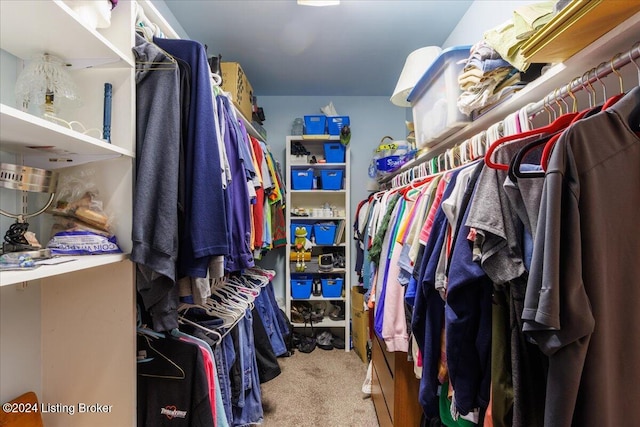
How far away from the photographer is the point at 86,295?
86 cm

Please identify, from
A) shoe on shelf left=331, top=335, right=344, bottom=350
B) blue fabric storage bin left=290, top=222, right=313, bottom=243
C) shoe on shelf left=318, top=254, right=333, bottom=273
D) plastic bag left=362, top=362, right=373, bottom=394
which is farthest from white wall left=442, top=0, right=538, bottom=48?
shoe on shelf left=331, top=335, right=344, bottom=350

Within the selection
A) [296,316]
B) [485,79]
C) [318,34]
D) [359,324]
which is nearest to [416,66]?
[485,79]

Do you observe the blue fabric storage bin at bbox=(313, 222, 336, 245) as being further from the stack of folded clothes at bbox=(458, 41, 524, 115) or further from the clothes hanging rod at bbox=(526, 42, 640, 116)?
the clothes hanging rod at bbox=(526, 42, 640, 116)

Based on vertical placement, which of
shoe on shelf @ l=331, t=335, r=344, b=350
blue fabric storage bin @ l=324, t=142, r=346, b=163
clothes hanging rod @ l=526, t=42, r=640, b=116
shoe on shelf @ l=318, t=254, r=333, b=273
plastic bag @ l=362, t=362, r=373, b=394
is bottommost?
shoe on shelf @ l=331, t=335, r=344, b=350

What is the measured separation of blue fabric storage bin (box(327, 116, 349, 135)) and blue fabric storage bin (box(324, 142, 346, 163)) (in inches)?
4.8

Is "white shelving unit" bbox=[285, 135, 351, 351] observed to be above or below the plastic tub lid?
below

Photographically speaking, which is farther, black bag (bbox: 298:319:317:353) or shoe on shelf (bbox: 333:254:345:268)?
shoe on shelf (bbox: 333:254:345:268)

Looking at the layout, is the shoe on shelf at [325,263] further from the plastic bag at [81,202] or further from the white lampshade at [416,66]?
the plastic bag at [81,202]

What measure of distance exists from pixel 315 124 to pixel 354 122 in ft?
1.83

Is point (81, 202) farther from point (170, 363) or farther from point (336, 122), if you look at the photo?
point (336, 122)

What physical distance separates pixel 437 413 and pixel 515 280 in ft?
1.96

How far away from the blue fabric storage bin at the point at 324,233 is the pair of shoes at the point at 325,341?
92 centimetres

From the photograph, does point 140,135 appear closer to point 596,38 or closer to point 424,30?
point 596,38

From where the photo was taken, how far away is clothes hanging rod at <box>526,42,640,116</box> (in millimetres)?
516
